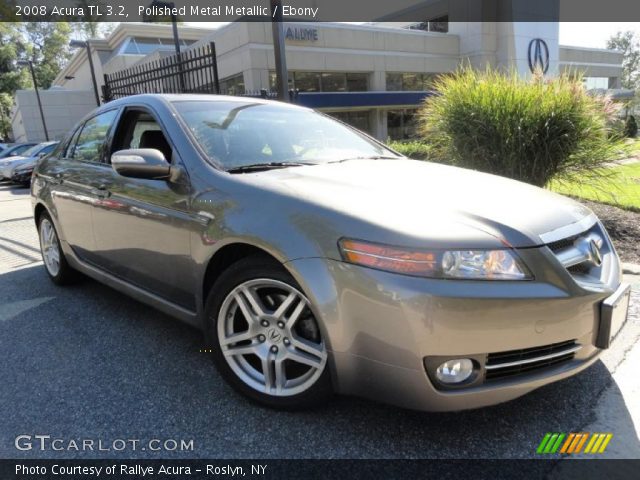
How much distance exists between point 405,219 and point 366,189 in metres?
0.38

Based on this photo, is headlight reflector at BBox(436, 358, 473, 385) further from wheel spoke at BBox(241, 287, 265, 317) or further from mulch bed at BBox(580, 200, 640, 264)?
mulch bed at BBox(580, 200, 640, 264)

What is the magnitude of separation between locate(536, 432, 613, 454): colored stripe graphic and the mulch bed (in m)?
3.17

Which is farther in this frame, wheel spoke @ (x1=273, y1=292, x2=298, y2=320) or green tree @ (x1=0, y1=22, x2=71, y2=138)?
green tree @ (x1=0, y1=22, x2=71, y2=138)

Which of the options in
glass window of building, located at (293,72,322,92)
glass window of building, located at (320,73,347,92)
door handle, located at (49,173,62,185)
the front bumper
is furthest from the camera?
glass window of building, located at (320,73,347,92)

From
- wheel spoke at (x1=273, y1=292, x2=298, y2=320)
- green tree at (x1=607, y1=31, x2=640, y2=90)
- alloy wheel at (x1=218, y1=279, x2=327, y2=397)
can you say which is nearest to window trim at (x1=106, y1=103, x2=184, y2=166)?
alloy wheel at (x1=218, y1=279, x2=327, y2=397)

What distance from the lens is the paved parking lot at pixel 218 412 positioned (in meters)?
2.24

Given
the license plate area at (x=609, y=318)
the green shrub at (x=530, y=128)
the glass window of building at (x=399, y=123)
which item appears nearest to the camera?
the license plate area at (x=609, y=318)

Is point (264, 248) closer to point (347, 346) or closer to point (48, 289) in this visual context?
point (347, 346)

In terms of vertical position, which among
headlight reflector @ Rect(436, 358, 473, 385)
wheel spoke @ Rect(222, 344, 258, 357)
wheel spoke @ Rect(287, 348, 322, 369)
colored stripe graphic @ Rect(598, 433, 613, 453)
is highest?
headlight reflector @ Rect(436, 358, 473, 385)

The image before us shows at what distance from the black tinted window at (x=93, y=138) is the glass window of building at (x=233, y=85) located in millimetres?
20030

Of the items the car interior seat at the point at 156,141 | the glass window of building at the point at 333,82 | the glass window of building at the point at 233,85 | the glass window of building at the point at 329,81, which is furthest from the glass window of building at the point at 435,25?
the car interior seat at the point at 156,141

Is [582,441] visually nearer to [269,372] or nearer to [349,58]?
[269,372]

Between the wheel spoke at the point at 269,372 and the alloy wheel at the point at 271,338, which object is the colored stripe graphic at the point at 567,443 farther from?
the wheel spoke at the point at 269,372

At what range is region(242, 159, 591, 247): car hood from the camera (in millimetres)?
2082
